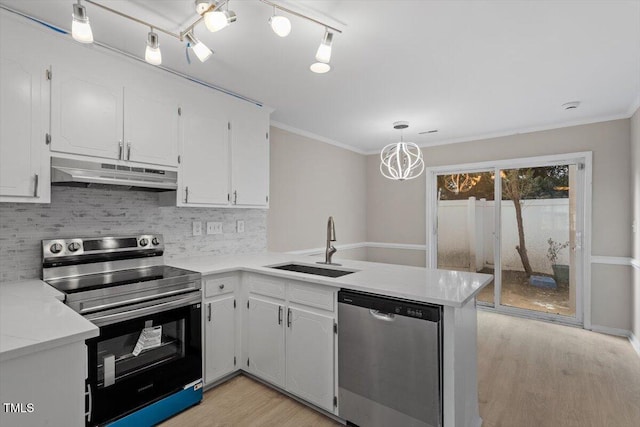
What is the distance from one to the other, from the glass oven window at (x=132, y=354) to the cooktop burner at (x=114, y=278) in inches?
12.4

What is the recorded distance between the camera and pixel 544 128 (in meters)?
3.99

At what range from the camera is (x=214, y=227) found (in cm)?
310

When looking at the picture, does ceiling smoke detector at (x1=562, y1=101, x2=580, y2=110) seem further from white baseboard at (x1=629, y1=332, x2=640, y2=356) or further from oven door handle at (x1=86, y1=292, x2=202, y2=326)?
oven door handle at (x1=86, y1=292, x2=202, y2=326)

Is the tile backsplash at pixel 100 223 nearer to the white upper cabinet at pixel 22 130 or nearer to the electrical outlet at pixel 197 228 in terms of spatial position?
the electrical outlet at pixel 197 228

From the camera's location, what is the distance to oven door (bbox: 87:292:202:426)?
176 centimetres

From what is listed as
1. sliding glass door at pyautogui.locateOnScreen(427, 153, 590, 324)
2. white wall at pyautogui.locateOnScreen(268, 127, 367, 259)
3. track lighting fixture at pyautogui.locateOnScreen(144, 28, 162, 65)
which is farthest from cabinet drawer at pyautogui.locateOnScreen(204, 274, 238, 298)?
sliding glass door at pyautogui.locateOnScreen(427, 153, 590, 324)

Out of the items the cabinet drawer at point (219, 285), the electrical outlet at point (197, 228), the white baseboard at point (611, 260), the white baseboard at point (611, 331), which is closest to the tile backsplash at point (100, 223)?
Answer: the electrical outlet at point (197, 228)

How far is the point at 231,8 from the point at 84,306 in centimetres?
179

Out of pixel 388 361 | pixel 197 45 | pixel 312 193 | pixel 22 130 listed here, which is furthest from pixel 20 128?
pixel 312 193

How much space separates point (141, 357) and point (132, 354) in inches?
2.3

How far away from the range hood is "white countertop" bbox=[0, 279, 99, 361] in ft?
2.18

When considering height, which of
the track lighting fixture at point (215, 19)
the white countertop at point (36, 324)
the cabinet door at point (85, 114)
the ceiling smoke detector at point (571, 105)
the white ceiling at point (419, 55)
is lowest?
the white countertop at point (36, 324)

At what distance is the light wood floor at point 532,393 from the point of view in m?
2.10

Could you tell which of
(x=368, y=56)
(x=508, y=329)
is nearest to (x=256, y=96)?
(x=368, y=56)
